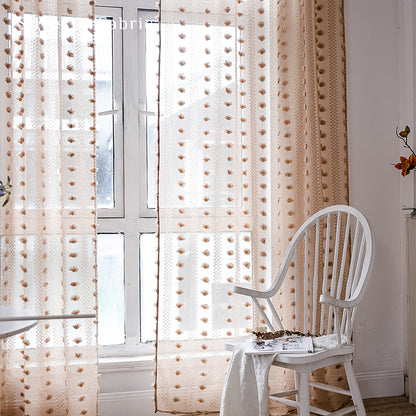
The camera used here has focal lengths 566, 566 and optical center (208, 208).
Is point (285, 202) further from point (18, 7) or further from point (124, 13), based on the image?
point (18, 7)

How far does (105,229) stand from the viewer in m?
2.90

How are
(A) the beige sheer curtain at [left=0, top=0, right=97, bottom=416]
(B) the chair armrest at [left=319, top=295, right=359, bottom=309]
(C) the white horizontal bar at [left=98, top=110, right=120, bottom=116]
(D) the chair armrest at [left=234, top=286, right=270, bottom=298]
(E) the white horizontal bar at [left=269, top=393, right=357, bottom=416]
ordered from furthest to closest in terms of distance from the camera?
1. (C) the white horizontal bar at [left=98, top=110, right=120, bottom=116]
2. (A) the beige sheer curtain at [left=0, top=0, right=97, bottom=416]
3. (D) the chair armrest at [left=234, top=286, right=270, bottom=298]
4. (E) the white horizontal bar at [left=269, top=393, right=357, bottom=416]
5. (B) the chair armrest at [left=319, top=295, right=359, bottom=309]

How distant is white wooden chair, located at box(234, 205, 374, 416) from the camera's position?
2123 millimetres

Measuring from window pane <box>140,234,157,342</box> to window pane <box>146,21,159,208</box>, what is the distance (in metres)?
0.20

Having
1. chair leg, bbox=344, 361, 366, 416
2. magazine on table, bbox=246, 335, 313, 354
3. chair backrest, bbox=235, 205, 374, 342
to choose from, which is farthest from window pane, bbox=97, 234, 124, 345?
chair leg, bbox=344, 361, 366, 416

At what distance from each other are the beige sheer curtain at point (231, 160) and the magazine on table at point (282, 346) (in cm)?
49

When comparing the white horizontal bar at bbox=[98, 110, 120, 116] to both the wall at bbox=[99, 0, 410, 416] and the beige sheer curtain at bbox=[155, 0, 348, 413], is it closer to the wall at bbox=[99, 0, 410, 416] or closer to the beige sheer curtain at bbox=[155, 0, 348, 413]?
the beige sheer curtain at bbox=[155, 0, 348, 413]

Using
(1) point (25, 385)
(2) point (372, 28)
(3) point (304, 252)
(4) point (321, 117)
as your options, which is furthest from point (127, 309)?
(2) point (372, 28)

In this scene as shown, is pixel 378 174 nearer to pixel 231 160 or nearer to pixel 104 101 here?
pixel 231 160

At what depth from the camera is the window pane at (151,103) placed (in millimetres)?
2971

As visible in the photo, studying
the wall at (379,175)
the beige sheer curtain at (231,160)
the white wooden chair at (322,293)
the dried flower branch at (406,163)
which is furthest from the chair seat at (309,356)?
the dried flower branch at (406,163)

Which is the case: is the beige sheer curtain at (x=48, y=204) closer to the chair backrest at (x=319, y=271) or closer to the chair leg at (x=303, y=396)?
the chair backrest at (x=319, y=271)

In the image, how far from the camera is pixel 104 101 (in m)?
2.94

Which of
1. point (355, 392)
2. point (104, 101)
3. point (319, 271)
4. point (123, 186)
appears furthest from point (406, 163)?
point (104, 101)
